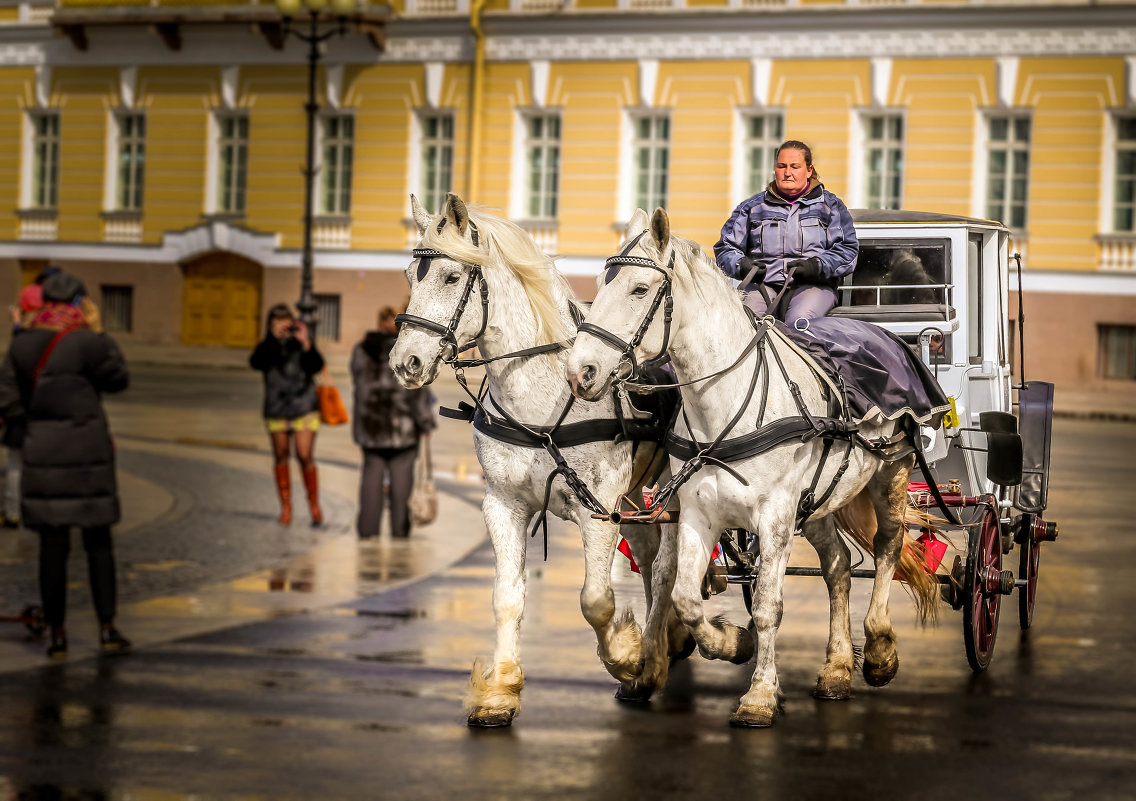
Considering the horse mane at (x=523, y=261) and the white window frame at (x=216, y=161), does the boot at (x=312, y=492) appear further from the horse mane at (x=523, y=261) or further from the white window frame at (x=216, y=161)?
the white window frame at (x=216, y=161)

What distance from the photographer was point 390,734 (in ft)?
25.5

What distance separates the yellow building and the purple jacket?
1029 inches

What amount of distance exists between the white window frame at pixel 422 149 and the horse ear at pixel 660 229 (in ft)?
104

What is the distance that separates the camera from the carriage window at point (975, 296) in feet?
33.8

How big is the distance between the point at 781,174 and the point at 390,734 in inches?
130

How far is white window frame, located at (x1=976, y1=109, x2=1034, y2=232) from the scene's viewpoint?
112 ft

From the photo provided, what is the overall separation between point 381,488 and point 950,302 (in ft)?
20.4

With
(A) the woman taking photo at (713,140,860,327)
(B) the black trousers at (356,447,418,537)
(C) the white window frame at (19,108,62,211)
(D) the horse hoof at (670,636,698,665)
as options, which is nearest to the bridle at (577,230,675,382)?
(A) the woman taking photo at (713,140,860,327)

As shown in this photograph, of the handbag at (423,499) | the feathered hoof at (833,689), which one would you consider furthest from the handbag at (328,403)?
the feathered hoof at (833,689)

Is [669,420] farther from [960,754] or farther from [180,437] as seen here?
[180,437]

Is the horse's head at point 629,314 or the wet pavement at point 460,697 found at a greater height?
the horse's head at point 629,314

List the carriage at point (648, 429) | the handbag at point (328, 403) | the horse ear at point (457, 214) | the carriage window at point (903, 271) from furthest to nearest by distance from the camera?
1. the handbag at point (328, 403)
2. the carriage window at point (903, 271)
3. the horse ear at point (457, 214)
4. the carriage at point (648, 429)

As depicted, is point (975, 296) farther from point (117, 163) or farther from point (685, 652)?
point (117, 163)

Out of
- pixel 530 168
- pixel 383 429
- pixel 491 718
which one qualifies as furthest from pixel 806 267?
pixel 530 168
